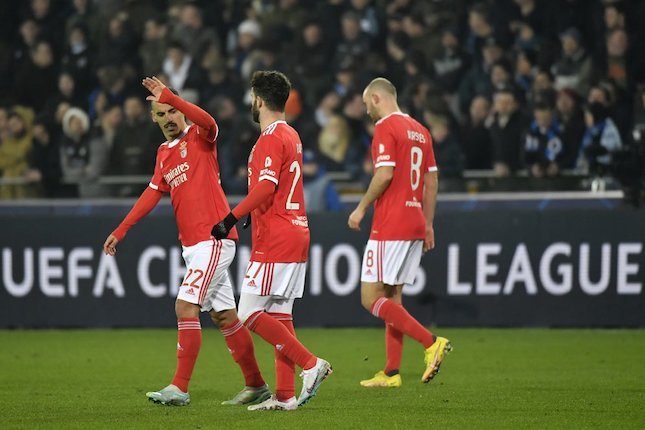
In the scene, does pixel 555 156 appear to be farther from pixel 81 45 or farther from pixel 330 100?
pixel 81 45

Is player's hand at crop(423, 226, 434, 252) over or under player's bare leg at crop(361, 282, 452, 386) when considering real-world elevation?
over

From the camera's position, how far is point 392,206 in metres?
8.38

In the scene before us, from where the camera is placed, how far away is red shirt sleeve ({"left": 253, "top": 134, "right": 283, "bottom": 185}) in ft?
22.2

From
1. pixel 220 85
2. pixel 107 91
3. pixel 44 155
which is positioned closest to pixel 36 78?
pixel 107 91

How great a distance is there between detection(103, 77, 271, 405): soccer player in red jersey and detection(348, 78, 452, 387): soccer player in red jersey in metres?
1.20

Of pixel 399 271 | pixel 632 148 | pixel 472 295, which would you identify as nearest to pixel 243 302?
pixel 399 271

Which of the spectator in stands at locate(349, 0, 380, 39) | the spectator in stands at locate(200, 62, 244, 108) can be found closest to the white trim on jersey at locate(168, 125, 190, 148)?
the spectator in stands at locate(200, 62, 244, 108)

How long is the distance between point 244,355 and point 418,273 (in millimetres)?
5108

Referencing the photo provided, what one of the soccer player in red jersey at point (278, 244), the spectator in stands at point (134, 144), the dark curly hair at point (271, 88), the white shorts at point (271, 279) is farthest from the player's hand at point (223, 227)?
the spectator in stands at point (134, 144)

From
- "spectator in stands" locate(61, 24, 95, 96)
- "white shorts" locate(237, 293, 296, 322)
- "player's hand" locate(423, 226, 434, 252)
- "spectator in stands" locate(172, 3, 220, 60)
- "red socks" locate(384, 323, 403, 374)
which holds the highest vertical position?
"spectator in stands" locate(172, 3, 220, 60)

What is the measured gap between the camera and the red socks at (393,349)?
841 cm

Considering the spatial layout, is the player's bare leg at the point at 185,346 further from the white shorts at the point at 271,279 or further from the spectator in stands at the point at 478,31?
→ the spectator in stands at the point at 478,31

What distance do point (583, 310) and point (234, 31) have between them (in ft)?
22.1

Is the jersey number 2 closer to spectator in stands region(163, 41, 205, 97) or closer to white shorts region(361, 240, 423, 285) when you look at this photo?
white shorts region(361, 240, 423, 285)
